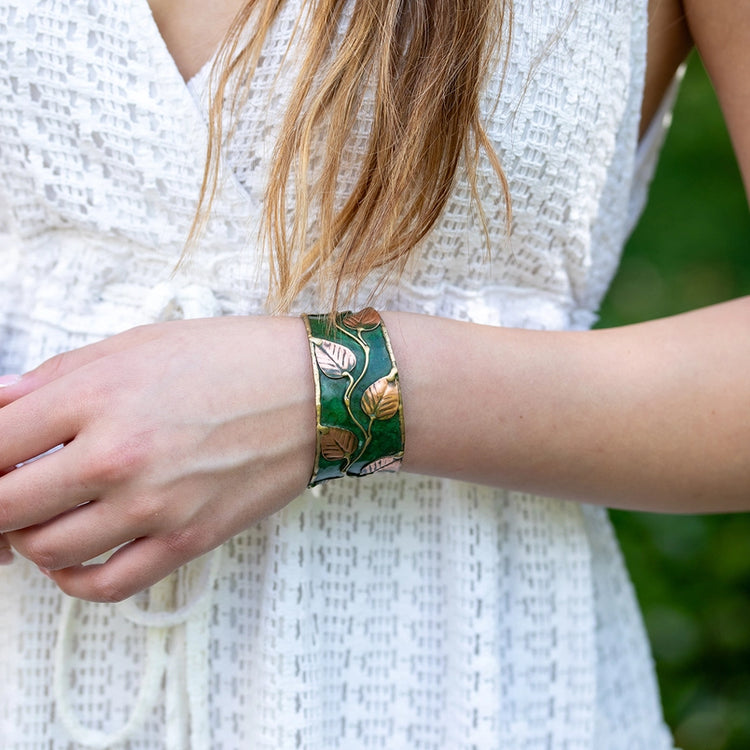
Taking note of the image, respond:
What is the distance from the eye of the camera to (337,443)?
710 millimetres

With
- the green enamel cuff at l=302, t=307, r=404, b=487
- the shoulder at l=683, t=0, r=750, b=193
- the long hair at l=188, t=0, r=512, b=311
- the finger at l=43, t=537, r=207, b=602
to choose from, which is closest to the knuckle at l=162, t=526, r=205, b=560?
the finger at l=43, t=537, r=207, b=602

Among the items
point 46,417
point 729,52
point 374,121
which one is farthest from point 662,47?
point 46,417

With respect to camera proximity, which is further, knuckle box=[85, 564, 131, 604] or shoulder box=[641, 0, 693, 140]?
shoulder box=[641, 0, 693, 140]

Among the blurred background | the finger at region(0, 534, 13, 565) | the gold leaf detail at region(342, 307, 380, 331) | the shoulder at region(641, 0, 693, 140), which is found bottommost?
the blurred background

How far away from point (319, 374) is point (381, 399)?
59mm

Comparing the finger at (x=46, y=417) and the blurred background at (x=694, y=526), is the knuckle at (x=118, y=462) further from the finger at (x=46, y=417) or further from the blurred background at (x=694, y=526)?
the blurred background at (x=694, y=526)

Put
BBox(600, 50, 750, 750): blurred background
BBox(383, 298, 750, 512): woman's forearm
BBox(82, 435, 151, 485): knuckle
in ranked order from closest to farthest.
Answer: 1. BBox(82, 435, 151, 485): knuckle
2. BBox(383, 298, 750, 512): woman's forearm
3. BBox(600, 50, 750, 750): blurred background

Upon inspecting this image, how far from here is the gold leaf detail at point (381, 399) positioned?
71 centimetres

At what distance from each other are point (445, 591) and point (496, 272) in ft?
1.14

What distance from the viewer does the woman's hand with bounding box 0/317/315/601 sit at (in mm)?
660

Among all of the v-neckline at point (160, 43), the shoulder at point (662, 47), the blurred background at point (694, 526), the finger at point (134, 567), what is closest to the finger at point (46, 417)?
the finger at point (134, 567)

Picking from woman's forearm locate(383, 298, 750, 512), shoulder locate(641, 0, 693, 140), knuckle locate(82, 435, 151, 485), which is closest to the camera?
knuckle locate(82, 435, 151, 485)

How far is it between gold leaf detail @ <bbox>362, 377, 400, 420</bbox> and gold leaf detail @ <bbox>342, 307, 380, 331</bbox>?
5 cm

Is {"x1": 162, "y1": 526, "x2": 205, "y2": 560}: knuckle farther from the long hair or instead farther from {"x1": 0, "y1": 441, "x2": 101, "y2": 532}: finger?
the long hair
